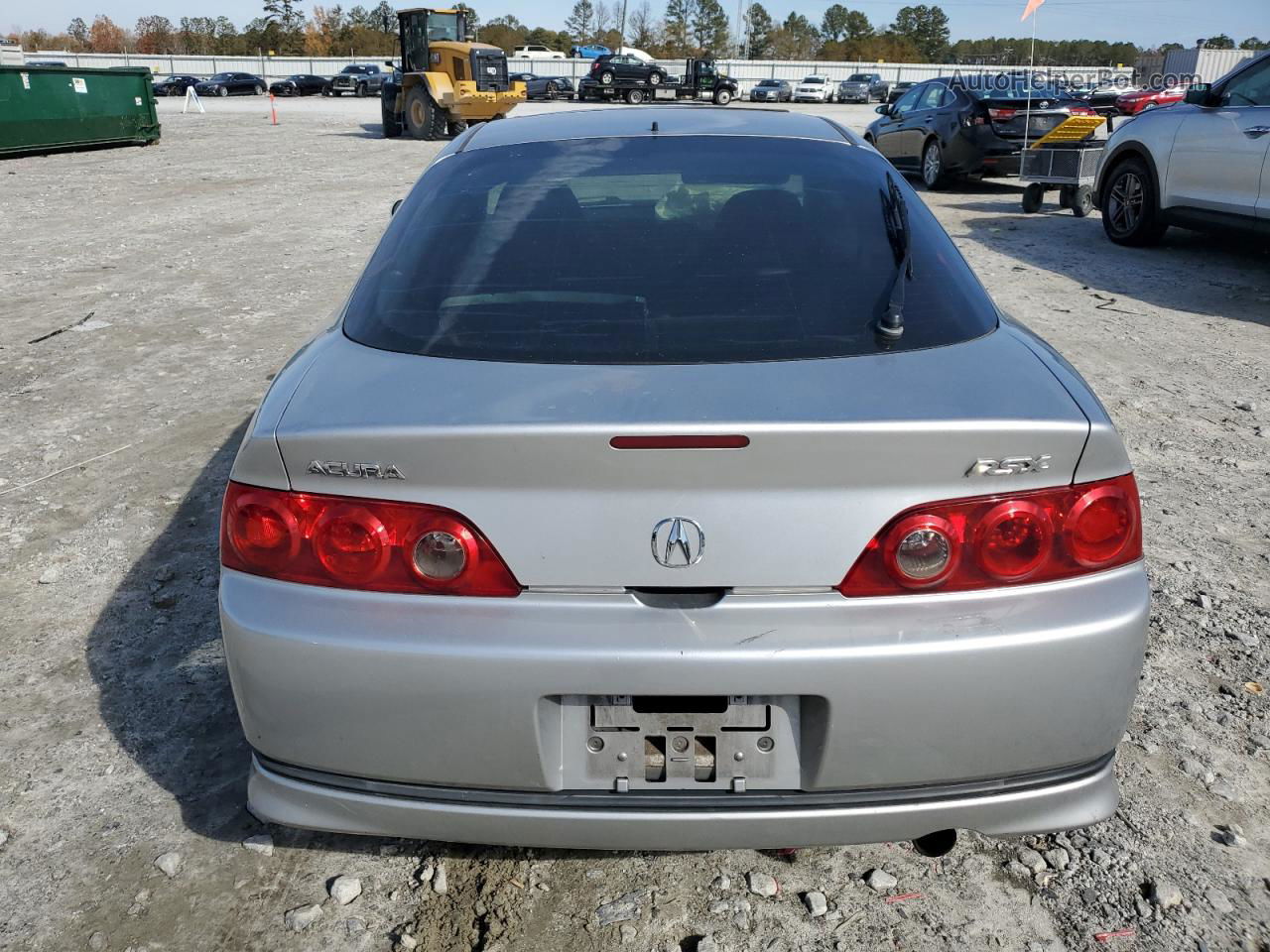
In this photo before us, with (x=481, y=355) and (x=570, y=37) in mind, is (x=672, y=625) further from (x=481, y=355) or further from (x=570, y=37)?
(x=570, y=37)

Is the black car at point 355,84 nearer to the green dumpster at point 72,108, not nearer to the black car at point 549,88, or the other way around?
the black car at point 549,88

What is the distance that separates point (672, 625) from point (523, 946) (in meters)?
0.86

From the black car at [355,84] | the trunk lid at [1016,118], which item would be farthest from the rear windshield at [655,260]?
the black car at [355,84]

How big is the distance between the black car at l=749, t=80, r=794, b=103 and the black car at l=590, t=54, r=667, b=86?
10257mm

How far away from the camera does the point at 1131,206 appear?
1014 cm

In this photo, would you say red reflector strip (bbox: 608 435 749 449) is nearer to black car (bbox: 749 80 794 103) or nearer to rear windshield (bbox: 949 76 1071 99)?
rear windshield (bbox: 949 76 1071 99)

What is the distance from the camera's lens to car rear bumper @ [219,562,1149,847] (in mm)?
1861

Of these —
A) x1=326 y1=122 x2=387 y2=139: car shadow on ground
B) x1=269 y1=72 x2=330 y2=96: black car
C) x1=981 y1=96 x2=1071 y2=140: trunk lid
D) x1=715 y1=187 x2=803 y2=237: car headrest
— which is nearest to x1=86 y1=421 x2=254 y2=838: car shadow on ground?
x1=715 y1=187 x2=803 y2=237: car headrest

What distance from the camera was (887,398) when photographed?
1.96m

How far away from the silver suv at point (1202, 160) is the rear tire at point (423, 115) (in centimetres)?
1750

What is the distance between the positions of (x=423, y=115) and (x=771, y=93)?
35324 mm

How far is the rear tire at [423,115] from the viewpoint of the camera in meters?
24.2

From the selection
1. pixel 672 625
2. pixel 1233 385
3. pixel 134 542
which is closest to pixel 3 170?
pixel 134 542

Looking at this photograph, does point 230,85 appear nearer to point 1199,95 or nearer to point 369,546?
point 1199,95
